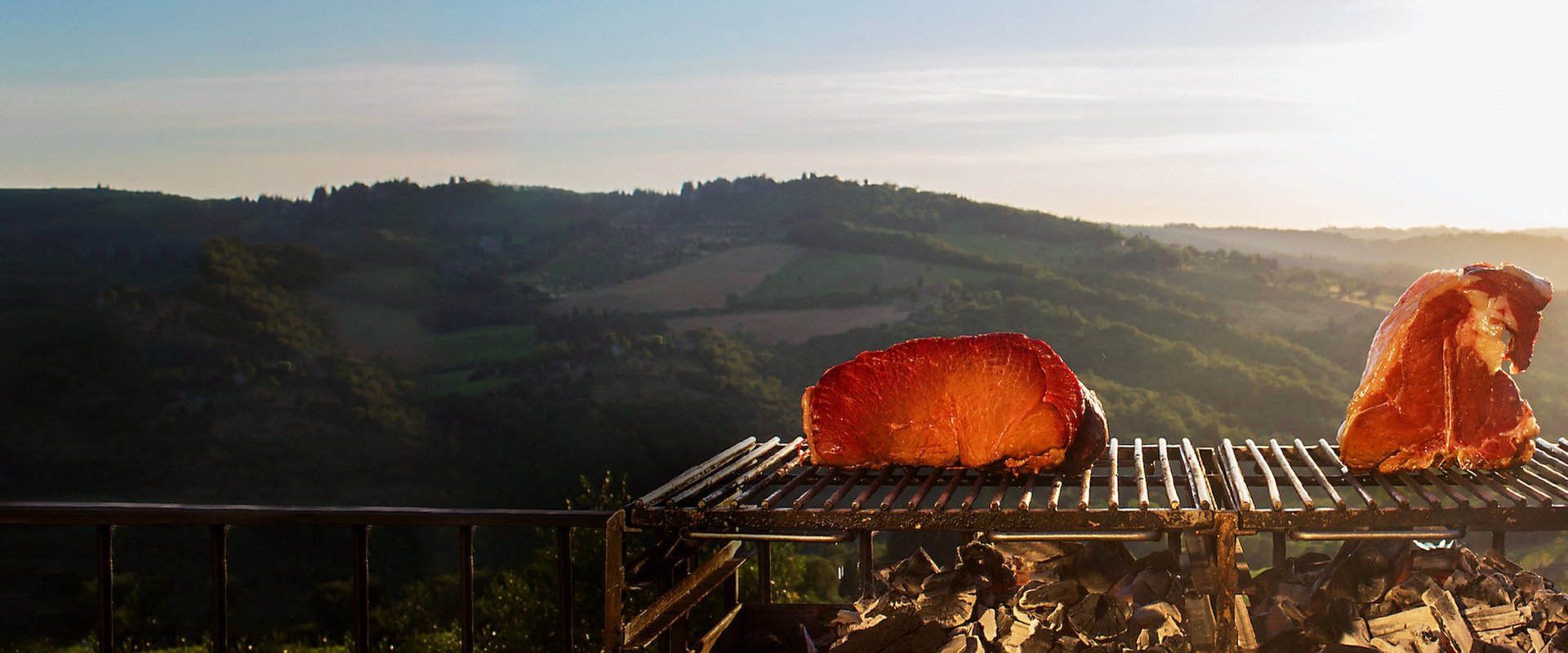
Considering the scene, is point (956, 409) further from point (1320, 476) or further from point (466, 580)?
point (466, 580)

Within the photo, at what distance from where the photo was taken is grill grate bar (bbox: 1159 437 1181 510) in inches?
108

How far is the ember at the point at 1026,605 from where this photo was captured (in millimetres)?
Answer: 3158

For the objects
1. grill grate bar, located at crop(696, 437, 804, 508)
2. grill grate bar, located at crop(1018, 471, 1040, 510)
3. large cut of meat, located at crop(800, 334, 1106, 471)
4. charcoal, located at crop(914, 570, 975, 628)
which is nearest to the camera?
grill grate bar, located at crop(1018, 471, 1040, 510)

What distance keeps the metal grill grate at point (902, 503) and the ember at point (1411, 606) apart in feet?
1.59

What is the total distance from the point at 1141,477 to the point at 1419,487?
0.76m

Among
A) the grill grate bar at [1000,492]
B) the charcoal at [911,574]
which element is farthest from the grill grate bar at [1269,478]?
the charcoal at [911,574]

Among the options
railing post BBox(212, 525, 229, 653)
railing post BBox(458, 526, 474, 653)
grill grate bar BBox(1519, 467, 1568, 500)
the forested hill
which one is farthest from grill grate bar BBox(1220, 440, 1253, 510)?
the forested hill

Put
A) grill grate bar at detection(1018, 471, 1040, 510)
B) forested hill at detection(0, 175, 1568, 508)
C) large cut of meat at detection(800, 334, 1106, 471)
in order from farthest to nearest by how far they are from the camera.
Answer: forested hill at detection(0, 175, 1568, 508) → large cut of meat at detection(800, 334, 1106, 471) → grill grate bar at detection(1018, 471, 1040, 510)

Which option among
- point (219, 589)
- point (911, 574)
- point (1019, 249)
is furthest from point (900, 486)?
point (1019, 249)

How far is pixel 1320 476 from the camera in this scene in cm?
328

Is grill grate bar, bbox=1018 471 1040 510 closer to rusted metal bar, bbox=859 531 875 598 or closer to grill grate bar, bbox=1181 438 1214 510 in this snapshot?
grill grate bar, bbox=1181 438 1214 510

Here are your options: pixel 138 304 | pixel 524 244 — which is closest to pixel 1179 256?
pixel 524 244

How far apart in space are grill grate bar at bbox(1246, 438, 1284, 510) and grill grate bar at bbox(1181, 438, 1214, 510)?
145mm

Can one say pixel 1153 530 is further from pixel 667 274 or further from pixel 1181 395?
pixel 667 274
